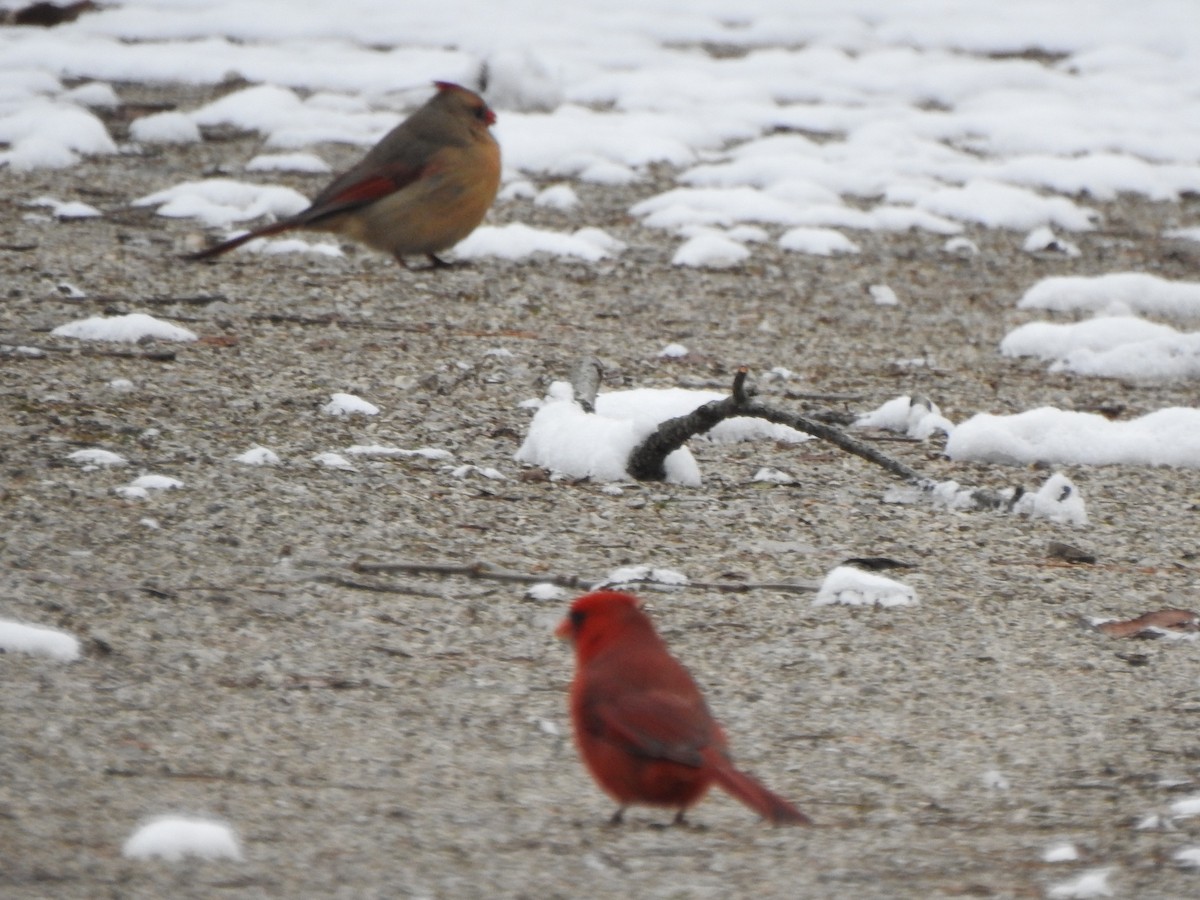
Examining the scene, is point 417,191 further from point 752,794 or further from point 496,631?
point 752,794

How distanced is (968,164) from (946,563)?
546 cm

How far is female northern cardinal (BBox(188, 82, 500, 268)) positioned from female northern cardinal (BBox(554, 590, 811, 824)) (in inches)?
155

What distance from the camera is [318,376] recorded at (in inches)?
197

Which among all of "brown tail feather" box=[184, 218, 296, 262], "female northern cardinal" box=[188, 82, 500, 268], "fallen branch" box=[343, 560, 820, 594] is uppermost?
"female northern cardinal" box=[188, 82, 500, 268]

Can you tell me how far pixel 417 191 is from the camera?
650cm

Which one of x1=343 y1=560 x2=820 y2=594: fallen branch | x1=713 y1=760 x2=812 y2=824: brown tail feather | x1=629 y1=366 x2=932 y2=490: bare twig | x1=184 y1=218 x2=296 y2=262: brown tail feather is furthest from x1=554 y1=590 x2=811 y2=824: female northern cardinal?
x1=184 y1=218 x2=296 y2=262: brown tail feather

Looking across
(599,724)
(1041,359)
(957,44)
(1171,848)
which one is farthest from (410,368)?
(957,44)

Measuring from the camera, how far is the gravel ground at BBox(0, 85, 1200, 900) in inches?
96.0

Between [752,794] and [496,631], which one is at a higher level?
[752,794]

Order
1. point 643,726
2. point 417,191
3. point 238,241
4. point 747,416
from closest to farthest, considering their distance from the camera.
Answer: point 643,726 → point 747,416 → point 238,241 → point 417,191

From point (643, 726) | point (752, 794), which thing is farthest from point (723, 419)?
point (752, 794)

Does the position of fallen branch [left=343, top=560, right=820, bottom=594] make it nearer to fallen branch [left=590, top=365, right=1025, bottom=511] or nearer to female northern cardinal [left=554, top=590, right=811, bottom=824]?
fallen branch [left=590, top=365, right=1025, bottom=511]

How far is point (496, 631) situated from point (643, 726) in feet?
2.75

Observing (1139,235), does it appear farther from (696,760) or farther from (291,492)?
(696,760)
